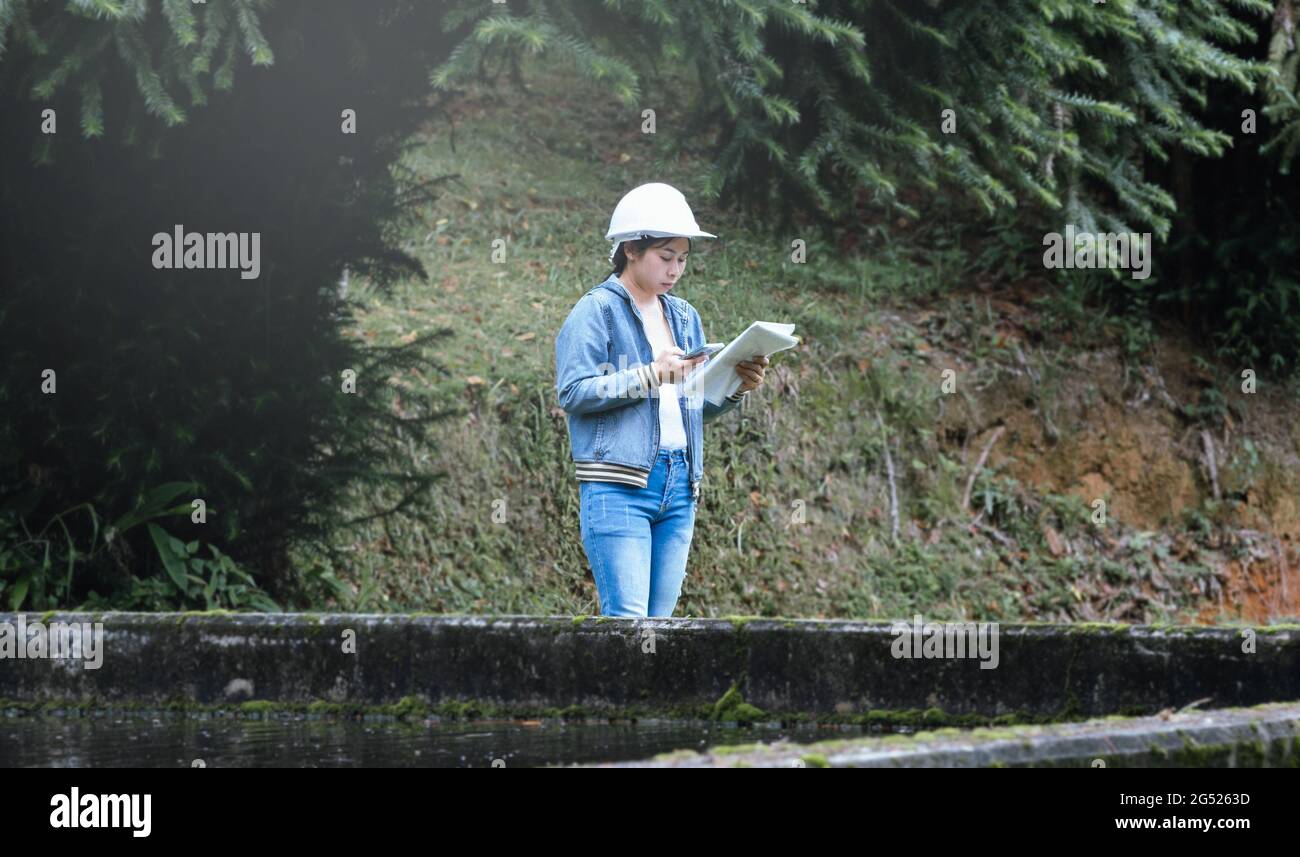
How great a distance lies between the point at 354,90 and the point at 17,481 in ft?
8.69

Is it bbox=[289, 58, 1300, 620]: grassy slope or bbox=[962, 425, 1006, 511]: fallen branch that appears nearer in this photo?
bbox=[289, 58, 1300, 620]: grassy slope

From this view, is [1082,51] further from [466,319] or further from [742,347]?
[466,319]

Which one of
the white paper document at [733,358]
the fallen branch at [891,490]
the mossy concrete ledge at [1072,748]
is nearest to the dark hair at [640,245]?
the white paper document at [733,358]

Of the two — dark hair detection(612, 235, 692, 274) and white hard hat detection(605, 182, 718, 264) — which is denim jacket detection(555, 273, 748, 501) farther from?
white hard hat detection(605, 182, 718, 264)

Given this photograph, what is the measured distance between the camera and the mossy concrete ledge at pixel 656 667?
194 inches

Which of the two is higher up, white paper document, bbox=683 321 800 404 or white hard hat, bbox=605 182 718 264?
white hard hat, bbox=605 182 718 264

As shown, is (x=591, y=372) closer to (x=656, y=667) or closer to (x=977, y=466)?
(x=656, y=667)

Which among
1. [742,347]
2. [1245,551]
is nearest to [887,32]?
[742,347]

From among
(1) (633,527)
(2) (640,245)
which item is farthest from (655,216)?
(1) (633,527)

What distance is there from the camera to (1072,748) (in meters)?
3.21

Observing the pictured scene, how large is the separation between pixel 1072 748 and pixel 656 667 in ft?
7.35

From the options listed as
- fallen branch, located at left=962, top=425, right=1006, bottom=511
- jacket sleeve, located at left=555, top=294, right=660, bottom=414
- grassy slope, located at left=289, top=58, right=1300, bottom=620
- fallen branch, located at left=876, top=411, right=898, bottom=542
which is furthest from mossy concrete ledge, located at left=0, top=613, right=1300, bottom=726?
fallen branch, located at left=962, top=425, right=1006, bottom=511

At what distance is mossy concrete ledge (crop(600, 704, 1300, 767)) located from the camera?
9.85ft

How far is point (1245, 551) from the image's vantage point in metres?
13.5
